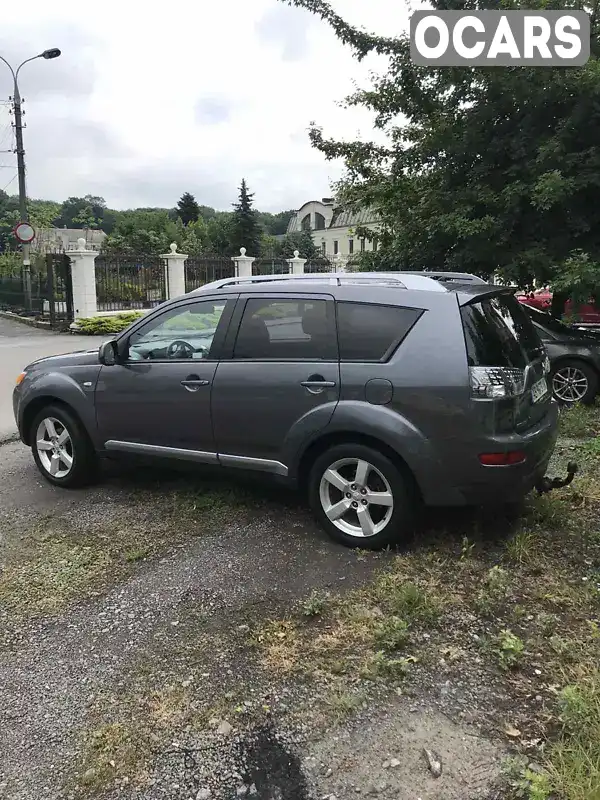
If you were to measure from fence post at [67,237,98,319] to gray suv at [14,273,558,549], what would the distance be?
15355 millimetres

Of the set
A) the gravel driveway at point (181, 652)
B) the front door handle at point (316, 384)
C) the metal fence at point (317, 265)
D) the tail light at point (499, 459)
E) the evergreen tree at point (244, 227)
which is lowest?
the gravel driveway at point (181, 652)

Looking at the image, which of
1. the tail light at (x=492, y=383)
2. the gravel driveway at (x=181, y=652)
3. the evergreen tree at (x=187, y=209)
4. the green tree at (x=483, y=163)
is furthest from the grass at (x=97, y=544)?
the evergreen tree at (x=187, y=209)

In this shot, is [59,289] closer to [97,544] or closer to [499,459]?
[97,544]

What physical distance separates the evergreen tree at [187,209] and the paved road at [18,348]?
54.6 metres

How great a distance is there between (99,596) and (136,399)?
5.39ft

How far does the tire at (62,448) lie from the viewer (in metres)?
5.25

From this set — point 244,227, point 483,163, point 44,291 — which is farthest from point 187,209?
point 483,163

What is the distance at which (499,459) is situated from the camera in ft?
12.3

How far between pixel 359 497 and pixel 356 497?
0.02m

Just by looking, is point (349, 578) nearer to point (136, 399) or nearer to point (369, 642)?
point (369, 642)

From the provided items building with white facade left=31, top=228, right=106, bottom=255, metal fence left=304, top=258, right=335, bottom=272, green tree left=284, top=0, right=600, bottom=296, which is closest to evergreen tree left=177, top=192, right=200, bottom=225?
building with white facade left=31, top=228, right=106, bottom=255

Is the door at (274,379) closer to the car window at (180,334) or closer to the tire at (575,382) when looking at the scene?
the car window at (180,334)

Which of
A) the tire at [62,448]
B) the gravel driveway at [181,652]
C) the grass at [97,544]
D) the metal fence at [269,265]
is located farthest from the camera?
the metal fence at [269,265]

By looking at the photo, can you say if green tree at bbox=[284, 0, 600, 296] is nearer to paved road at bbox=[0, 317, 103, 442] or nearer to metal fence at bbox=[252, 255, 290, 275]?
paved road at bbox=[0, 317, 103, 442]
